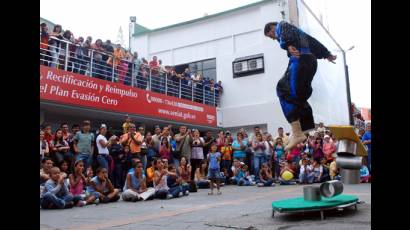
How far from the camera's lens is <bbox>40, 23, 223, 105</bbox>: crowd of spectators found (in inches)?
472

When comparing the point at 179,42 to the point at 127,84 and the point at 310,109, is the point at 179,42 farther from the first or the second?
the point at 310,109

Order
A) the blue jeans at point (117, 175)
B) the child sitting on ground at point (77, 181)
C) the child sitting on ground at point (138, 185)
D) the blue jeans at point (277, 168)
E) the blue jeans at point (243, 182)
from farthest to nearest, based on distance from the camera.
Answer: the blue jeans at point (243, 182) → the blue jeans at point (277, 168) → the blue jeans at point (117, 175) → the child sitting on ground at point (138, 185) → the child sitting on ground at point (77, 181)

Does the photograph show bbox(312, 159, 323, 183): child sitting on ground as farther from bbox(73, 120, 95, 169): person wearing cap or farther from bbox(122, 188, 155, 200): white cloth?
bbox(73, 120, 95, 169): person wearing cap

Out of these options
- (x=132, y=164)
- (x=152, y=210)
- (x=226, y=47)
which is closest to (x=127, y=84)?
(x=132, y=164)

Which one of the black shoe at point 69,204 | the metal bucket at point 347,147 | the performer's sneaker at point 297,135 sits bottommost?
the black shoe at point 69,204

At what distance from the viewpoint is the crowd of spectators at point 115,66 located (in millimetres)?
11992

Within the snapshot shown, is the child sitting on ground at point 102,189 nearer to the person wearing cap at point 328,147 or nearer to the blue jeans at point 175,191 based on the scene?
the blue jeans at point 175,191

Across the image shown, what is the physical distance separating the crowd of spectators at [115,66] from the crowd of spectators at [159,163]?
101 inches

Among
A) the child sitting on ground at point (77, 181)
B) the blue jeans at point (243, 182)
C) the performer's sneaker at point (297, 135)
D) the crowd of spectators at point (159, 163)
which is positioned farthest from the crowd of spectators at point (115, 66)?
the performer's sneaker at point (297, 135)

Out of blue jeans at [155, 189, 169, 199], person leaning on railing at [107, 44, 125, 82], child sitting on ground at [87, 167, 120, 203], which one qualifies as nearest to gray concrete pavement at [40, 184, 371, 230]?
child sitting on ground at [87, 167, 120, 203]

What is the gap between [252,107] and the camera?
16781 millimetres

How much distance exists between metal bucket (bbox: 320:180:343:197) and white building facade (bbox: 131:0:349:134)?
7.05 meters

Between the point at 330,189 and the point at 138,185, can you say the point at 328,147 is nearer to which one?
the point at 138,185

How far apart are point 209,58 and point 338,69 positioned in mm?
12712
